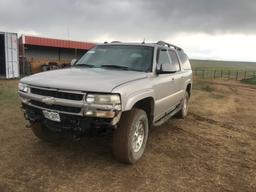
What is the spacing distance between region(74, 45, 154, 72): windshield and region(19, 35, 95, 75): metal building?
1898 cm

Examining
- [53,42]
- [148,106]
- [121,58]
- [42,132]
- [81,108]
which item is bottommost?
[42,132]

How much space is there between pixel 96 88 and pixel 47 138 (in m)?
1.99

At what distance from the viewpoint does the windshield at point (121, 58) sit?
17.2 ft

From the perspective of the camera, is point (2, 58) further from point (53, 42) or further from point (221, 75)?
point (221, 75)

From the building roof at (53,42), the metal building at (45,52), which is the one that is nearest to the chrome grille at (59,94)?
the metal building at (45,52)

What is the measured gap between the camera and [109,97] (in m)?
3.91

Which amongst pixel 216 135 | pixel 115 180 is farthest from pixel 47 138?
pixel 216 135

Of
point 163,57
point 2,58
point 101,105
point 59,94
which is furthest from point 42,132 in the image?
point 2,58

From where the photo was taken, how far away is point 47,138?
5398mm

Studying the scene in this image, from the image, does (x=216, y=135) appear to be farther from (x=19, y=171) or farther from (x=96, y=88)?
(x=19, y=171)

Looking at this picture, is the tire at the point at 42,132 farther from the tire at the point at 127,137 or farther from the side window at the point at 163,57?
the side window at the point at 163,57

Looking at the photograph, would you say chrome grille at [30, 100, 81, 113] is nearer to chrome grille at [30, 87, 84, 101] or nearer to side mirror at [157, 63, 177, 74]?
chrome grille at [30, 87, 84, 101]

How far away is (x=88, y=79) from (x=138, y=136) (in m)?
1.27

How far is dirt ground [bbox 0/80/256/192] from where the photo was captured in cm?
399
